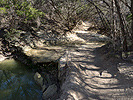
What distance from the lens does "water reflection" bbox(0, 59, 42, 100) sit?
4.27m

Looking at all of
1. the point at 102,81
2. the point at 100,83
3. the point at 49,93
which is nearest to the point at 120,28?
the point at 102,81

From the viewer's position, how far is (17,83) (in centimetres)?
504

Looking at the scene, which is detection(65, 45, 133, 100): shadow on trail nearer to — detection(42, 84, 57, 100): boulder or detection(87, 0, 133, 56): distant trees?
detection(87, 0, 133, 56): distant trees

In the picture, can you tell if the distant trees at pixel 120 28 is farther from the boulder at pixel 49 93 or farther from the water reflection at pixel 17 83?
the water reflection at pixel 17 83

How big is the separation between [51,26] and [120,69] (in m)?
8.98

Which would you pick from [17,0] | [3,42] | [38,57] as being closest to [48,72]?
[38,57]

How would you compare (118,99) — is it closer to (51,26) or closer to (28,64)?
(28,64)

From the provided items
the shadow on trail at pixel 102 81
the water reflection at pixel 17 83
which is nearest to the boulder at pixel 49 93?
the water reflection at pixel 17 83

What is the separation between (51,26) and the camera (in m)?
11.4

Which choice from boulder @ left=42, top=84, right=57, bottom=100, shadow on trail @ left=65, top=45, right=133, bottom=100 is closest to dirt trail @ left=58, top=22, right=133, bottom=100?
shadow on trail @ left=65, top=45, right=133, bottom=100

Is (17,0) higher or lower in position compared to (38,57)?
higher

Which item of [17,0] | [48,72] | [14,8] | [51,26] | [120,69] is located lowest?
[48,72]

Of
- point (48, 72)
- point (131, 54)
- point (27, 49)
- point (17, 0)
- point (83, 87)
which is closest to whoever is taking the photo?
point (83, 87)

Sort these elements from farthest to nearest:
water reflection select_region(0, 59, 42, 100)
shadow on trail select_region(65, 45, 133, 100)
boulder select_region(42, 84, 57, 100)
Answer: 1. water reflection select_region(0, 59, 42, 100)
2. boulder select_region(42, 84, 57, 100)
3. shadow on trail select_region(65, 45, 133, 100)
